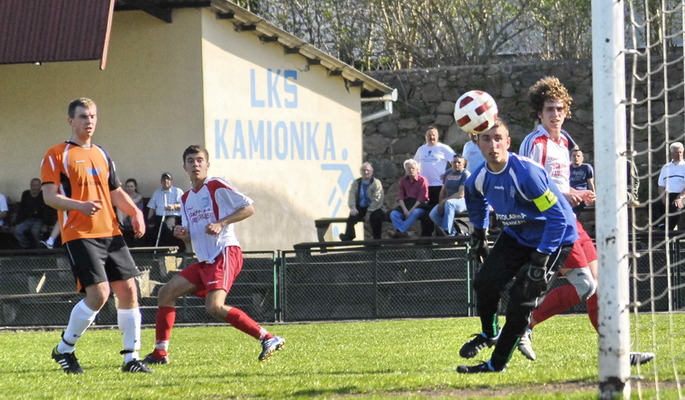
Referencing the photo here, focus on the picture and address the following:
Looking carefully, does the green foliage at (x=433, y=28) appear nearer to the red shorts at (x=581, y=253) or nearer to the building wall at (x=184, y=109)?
the building wall at (x=184, y=109)

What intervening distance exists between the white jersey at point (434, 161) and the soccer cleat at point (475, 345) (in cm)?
1259

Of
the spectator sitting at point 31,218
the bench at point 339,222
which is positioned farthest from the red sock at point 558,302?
the spectator sitting at point 31,218

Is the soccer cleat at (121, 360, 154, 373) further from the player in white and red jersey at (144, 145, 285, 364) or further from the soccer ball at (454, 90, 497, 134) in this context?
the soccer ball at (454, 90, 497, 134)

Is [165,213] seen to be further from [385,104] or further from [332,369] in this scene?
[332,369]

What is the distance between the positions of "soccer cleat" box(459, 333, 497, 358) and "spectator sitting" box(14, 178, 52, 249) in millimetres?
13809

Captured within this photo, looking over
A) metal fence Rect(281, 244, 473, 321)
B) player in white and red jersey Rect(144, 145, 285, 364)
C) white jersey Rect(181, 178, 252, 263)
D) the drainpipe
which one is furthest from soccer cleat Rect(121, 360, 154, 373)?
the drainpipe

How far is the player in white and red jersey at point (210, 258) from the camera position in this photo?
Result: 9.74 meters

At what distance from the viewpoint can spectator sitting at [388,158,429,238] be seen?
786 inches

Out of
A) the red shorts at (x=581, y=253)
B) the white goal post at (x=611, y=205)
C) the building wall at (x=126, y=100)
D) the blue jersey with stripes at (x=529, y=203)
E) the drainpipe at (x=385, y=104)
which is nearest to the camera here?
the white goal post at (x=611, y=205)

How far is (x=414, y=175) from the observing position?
2009cm

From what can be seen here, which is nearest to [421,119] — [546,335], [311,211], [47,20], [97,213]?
[311,211]

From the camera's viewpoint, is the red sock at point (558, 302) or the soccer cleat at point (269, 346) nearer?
the red sock at point (558, 302)

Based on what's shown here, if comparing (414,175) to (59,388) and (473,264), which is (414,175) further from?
(59,388)

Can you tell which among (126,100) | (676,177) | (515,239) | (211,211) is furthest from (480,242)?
(126,100)
